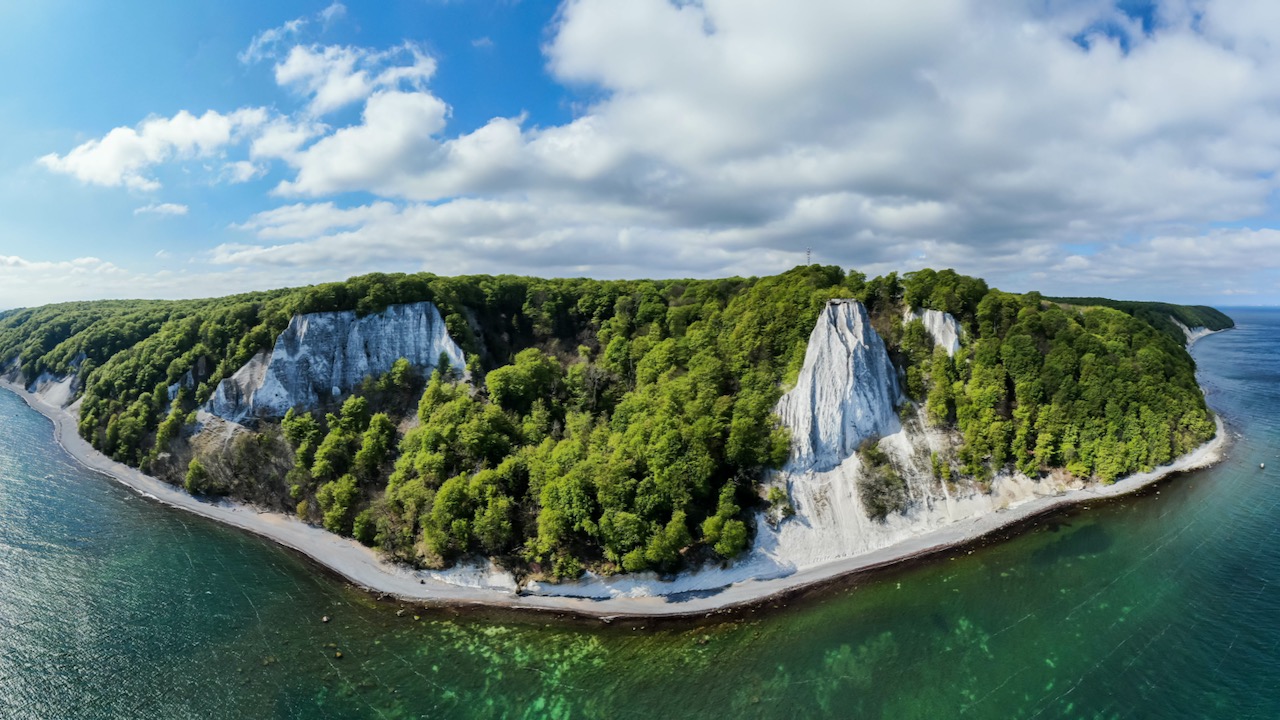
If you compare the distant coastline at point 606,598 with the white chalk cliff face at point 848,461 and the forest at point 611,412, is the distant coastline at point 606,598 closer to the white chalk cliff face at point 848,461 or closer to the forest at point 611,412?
the white chalk cliff face at point 848,461

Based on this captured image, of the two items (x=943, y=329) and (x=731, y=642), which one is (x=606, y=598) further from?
(x=943, y=329)

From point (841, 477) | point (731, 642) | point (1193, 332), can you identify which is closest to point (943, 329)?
point (841, 477)

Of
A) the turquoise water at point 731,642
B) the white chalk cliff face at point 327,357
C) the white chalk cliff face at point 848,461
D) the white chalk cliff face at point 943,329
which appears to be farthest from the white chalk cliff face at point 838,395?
the white chalk cliff face at point 327,357

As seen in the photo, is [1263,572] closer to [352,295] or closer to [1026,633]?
[1026,633]

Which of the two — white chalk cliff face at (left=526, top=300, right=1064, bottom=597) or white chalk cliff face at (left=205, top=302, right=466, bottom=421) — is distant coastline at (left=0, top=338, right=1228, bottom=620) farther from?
white chalk cliff face at (left=205, top=302, right=466, bottom=421)

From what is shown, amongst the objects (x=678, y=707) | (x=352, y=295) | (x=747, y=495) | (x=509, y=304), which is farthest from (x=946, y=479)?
(x=352, y=295)

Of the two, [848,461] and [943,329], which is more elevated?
[943,329]
